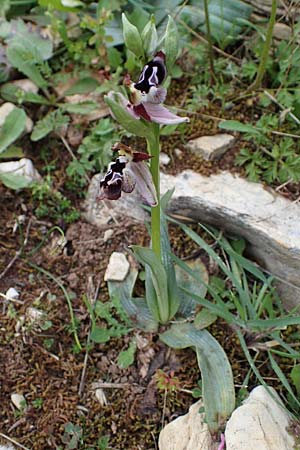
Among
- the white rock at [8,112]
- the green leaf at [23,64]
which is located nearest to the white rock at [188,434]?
the white rock at [8,112]

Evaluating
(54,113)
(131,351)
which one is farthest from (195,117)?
(131,351)

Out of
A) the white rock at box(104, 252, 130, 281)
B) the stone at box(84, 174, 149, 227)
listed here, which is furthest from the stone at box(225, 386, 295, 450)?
the stone at box(84, 174, 149, 227)

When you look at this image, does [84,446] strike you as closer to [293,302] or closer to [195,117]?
[293,302]

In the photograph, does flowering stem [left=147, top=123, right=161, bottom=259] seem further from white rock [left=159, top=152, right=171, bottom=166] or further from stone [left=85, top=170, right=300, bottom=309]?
white rock [left=159, top=152, right=171, bottom=166]

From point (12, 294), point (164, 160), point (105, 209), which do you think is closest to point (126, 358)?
point (12, 294)

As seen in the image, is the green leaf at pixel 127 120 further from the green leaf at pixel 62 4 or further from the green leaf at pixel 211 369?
the green leaf at pixel 62 4

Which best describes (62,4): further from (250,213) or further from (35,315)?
(35,315)
